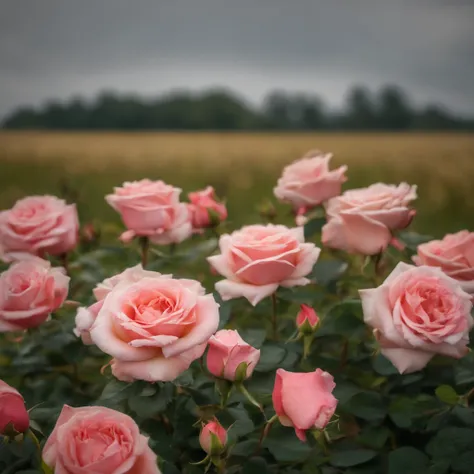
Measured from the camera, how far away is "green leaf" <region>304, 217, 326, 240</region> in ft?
3.21

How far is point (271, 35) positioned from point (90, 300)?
2.93 feet

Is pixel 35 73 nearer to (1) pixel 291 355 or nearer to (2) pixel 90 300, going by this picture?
(2) pixel 90 300

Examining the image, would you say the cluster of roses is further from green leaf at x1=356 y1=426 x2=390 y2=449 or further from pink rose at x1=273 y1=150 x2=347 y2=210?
green leaf at x1=356 y1=426 x2=390 y2=449

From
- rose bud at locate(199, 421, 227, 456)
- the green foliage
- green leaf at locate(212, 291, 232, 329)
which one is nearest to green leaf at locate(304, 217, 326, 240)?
the green foliage

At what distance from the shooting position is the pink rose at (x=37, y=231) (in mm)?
900

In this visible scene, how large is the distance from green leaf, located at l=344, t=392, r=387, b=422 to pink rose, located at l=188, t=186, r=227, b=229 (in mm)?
362

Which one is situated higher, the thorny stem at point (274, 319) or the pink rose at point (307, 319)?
the pink rose at point (307, 319)

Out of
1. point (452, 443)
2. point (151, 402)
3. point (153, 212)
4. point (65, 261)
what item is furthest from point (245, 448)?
point (65, 261)

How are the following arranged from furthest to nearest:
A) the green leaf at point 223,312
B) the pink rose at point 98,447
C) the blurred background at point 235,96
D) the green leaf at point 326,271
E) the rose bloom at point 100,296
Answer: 1. the blurred background at point 235,96
2. the green leaf at point 326,271
3. the green leaf at point 223,312
4. the rose bloom at point 100,296
5. the pink rose at point 98,447

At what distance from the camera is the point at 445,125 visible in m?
1.46

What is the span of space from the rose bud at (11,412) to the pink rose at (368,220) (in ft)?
1.49

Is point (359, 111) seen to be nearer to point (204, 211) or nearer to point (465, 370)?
point (204, 211)

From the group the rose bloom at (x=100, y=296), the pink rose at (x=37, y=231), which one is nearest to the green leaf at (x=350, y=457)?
the rose bloom at (x=100, y=296)

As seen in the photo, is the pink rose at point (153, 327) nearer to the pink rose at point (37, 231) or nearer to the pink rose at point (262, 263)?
the pink rose at point (262, 263)
